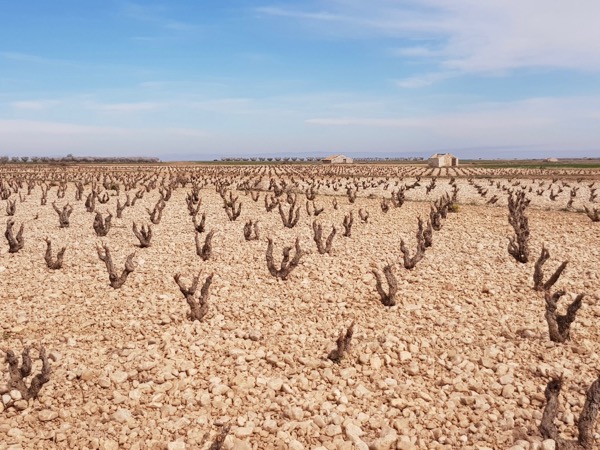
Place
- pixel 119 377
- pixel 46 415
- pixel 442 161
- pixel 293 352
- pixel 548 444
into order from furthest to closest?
1. pixel 442 161
2. pixel 293 352
3. pixel 119 377
4. pixel 46 415
5. pixel 548 444

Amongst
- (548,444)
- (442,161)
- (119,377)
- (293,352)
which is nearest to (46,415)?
(119,377)

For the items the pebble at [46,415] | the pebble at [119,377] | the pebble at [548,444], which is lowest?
the pebble at [46,415]

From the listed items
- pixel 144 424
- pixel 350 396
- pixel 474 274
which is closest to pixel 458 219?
pixel 474 274

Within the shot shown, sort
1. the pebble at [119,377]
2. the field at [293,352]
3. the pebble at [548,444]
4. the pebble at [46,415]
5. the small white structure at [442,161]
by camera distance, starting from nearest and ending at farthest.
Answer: the pebble at [548,444] → the field at [293,352] → the pebble at [46,415] → the pebble at [119,377] → the small white structure at [442,161]

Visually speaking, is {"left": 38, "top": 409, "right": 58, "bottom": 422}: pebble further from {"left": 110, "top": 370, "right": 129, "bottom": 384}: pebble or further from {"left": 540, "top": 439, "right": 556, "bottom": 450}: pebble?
{"left": 540, "top": 439, "right": 556, "bottom": 450}: pebble

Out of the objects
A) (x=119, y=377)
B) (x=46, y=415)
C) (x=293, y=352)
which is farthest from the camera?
(x=293, y=352)

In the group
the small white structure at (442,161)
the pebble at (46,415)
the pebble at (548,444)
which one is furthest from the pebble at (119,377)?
the small white structure at (442,161)

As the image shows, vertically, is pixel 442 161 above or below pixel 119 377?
above

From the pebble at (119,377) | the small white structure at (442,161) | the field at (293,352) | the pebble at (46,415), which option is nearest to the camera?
the field at (293,352)

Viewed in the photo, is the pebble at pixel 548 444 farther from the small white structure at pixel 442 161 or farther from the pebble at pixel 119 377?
the small white structure at pixel 442 161

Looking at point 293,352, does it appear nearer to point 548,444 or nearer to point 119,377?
point 119,377

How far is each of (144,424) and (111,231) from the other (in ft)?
46.5

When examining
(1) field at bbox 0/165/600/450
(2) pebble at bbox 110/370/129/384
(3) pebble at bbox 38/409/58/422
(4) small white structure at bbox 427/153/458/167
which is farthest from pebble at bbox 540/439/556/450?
(4) small white structure at bbox 427/153/458/167

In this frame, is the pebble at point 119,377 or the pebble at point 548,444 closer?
the pebble at point 548,444
